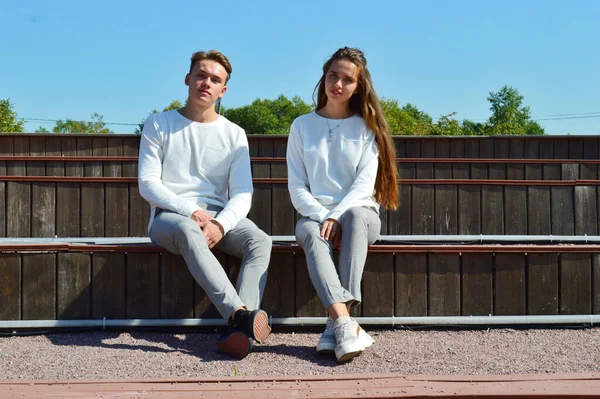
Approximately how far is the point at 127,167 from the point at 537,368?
5321 mm

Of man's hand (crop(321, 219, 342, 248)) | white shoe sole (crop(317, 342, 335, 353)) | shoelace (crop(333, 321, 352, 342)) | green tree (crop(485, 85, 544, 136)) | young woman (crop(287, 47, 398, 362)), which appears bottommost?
white shoe sole (crop(317, 342, 335, 353))

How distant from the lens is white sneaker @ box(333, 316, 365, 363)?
2848mm

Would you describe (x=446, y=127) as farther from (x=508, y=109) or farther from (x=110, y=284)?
(x=110, y=284)

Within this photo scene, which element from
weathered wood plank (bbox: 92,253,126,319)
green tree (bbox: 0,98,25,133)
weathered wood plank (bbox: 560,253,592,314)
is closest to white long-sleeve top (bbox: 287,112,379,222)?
weathered wood plank (bbox: 92,253,126,319)

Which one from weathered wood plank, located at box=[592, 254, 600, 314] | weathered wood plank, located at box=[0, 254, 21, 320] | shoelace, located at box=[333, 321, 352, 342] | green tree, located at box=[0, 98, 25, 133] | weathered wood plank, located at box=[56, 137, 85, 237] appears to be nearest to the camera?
shoelace, located at box=[333, 321, 352, 342]

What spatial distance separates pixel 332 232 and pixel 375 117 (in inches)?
27.8

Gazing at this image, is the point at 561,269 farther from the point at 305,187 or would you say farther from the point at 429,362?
the point at 305,187

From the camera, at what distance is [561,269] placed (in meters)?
3.64

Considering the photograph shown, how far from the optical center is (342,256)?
3.22 metres

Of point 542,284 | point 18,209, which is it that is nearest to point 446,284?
point 542,284

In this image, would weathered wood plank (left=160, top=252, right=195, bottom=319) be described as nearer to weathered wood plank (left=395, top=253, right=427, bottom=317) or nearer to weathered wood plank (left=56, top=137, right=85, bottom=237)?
weathered wood plank (left=395, top=253, right=427, bottom=317)

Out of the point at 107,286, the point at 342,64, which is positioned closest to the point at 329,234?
the point at 342,64

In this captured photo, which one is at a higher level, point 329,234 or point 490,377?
point 329,234

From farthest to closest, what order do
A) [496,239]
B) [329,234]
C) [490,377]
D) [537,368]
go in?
[496,239] → [329,234] → [537,368] → [490,377]
